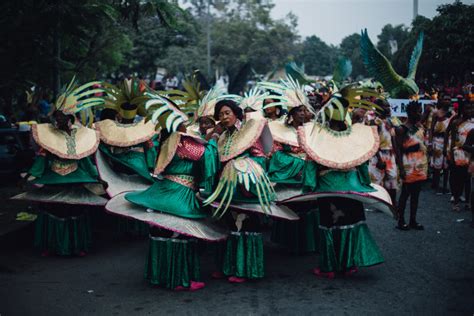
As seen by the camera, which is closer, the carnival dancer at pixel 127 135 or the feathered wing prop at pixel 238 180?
the feathered wing prop at pixel 238 180

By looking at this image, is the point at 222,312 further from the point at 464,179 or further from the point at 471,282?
the point at 464,179

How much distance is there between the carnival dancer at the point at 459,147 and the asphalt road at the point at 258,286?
2.14 meters

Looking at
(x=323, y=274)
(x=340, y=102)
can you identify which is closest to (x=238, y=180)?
(x=340, y=102)

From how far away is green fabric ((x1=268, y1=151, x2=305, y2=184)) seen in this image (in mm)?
8133

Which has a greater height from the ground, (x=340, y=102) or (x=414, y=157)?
(x=340, y=102)

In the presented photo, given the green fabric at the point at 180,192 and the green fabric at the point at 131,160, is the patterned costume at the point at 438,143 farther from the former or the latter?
the green fabric at the point at 180,192

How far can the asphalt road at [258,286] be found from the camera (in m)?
6.18

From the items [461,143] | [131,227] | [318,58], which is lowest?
[131,227]

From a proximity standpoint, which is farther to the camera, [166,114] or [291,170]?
[291,170]

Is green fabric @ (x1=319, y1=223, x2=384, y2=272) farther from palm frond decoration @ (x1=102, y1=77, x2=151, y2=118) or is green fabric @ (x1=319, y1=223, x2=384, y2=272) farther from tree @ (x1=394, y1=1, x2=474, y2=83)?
tree @ (x1=394, y1=1, x2=474, y2=83)

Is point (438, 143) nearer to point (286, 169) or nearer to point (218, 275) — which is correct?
point (286, 169)

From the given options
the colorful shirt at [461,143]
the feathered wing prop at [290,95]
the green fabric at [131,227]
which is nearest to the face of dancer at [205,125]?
the feathered wing prop at [290,95]

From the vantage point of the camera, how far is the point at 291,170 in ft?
26.9

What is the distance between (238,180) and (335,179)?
1.06 meters
